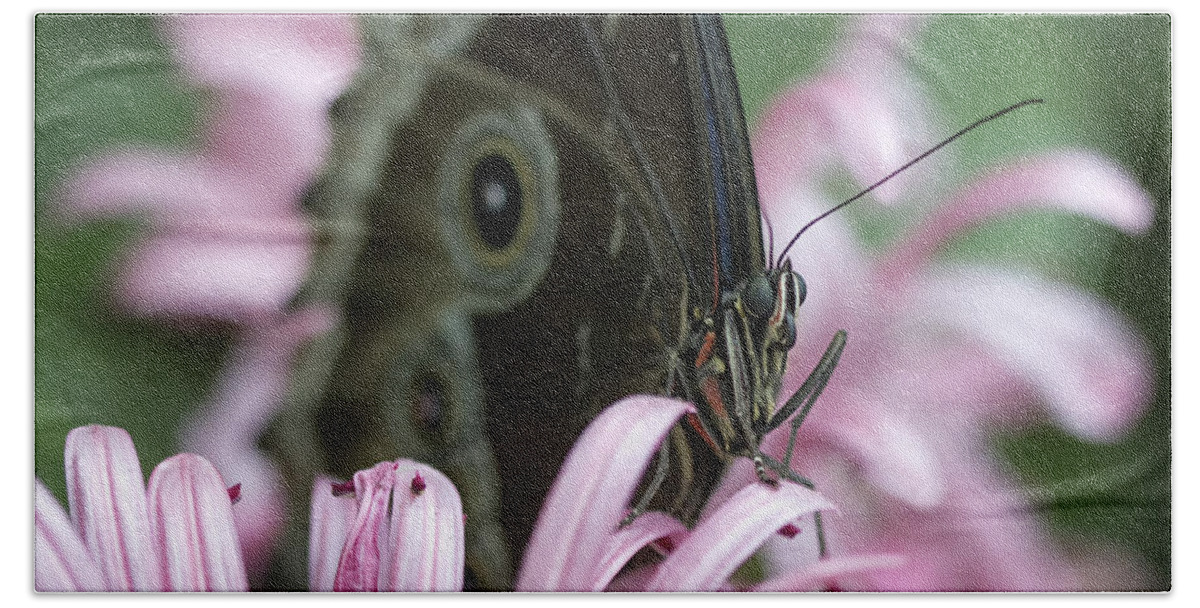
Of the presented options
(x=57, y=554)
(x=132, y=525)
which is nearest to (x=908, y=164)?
(x=132, y=525)

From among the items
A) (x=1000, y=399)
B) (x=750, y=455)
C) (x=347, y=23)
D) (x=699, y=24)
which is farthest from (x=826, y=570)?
(x=347, y=23)

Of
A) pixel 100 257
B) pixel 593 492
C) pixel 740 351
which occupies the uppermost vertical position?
pixel 100 257

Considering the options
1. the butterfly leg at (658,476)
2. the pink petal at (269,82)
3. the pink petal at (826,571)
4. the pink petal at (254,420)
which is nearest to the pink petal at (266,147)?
the pink petal at (269,82)

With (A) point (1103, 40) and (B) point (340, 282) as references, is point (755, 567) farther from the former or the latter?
(A) point (1103, 40)

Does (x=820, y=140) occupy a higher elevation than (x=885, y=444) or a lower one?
higher

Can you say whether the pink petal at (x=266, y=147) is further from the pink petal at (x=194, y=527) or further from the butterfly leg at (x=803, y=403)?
the butterfly leg at (x=803, y=403)

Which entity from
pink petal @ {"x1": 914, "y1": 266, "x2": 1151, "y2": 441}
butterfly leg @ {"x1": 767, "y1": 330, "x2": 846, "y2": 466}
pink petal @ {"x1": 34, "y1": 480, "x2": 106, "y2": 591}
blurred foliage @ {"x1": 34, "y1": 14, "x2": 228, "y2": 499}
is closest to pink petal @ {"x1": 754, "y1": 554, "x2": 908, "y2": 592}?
butterfly leg @ {"x1": 767, "y1": 330, "x2": 846, "y2": 466}

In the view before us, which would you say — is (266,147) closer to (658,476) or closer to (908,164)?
(658,476)
